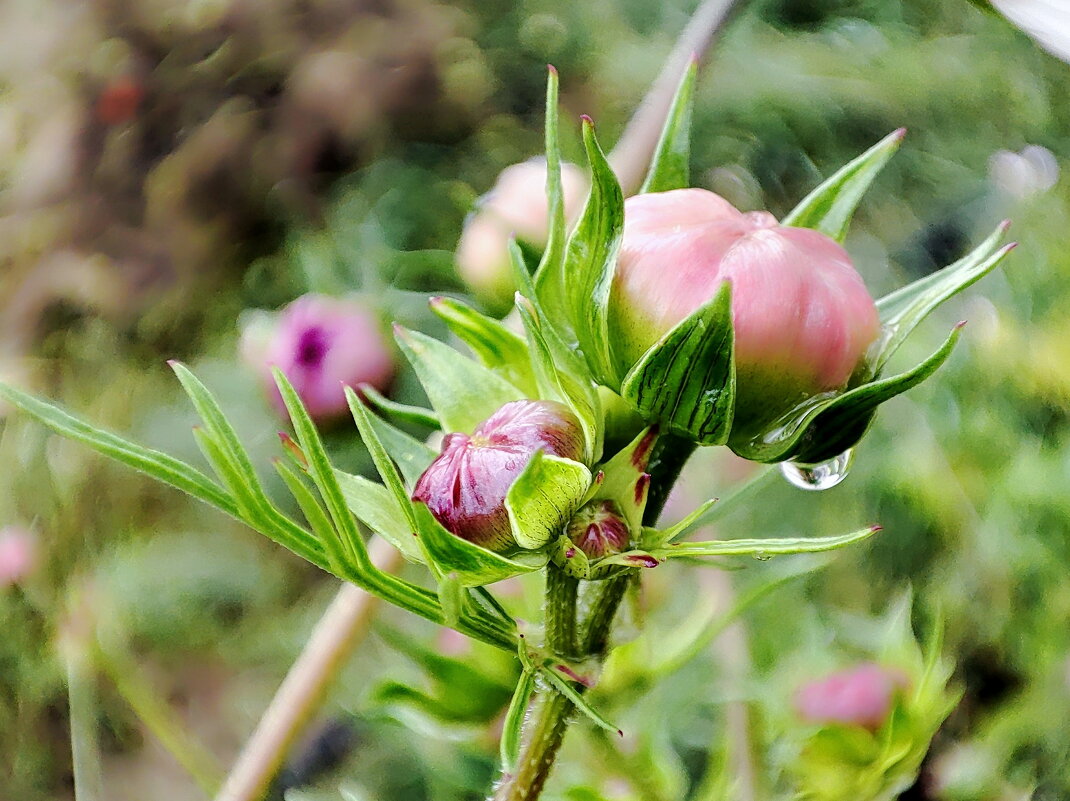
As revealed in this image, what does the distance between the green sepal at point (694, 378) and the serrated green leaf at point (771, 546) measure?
0.03 m

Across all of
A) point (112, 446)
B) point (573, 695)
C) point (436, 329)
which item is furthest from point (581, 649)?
point (436, 329)

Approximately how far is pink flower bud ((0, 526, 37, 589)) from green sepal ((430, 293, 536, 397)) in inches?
21.0

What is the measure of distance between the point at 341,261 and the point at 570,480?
0.69 metres

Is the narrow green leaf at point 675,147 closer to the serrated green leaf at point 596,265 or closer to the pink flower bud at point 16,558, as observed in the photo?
the serrated green leaf at point 596,265

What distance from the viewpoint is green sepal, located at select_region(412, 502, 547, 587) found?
0.20m

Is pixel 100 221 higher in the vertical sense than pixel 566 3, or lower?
lower

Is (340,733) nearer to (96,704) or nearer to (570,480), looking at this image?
(96,704)

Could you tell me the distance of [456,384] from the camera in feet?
0.90

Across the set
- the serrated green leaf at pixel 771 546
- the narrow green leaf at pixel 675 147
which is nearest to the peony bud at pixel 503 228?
the narrow green leaf at pixel 675 147

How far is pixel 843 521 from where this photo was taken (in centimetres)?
88

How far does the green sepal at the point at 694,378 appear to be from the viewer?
211mm

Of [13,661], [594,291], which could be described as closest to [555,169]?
[594,291]

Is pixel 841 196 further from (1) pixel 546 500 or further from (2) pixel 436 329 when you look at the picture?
(2) pixel 436 329

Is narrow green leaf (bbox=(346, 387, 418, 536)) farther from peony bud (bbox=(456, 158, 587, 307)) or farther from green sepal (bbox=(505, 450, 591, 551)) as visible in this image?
peony bud (bbox=(456, 158, 587, 307))
